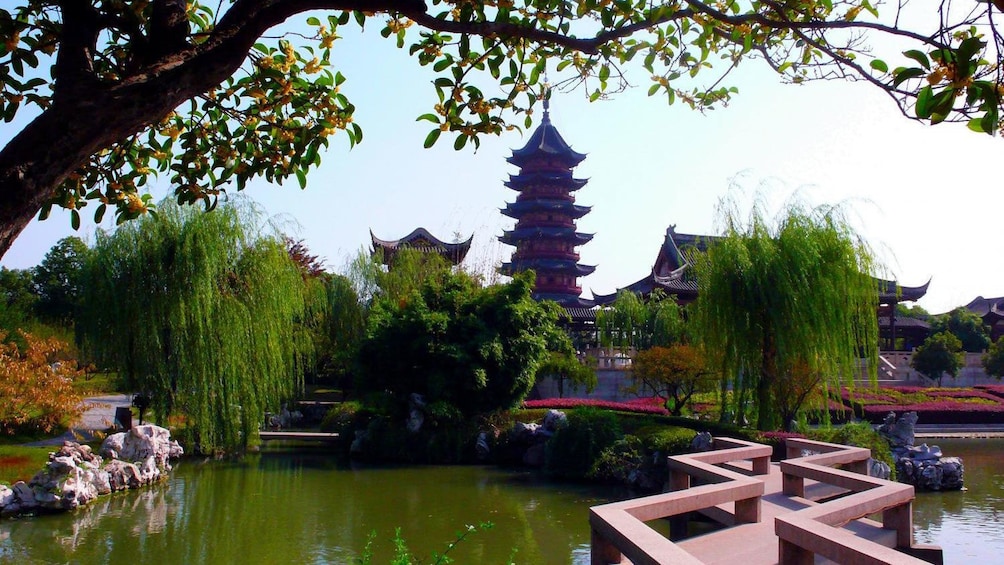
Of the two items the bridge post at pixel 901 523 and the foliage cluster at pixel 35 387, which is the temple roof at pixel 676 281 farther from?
the bridge post at pixel 901 523

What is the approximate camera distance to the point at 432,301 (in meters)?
14.3

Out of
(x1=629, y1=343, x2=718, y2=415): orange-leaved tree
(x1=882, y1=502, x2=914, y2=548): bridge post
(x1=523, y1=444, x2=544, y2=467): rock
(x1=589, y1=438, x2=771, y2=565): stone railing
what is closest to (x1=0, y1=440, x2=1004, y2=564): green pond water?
(x1=523, y1=444, x2=544, y2=467): rock

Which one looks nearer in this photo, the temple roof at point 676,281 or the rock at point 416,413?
the rock at point 416,413

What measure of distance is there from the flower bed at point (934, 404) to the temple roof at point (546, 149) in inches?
566

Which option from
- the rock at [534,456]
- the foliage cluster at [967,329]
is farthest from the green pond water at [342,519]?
the foliage cluster at [967,329]

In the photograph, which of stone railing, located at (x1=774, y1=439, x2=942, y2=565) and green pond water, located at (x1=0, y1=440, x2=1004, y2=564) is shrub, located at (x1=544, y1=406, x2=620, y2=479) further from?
stone railing, located at (x1=774, y1=439, x2=942, y2=565)

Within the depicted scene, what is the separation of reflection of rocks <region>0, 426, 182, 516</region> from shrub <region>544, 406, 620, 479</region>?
525cm

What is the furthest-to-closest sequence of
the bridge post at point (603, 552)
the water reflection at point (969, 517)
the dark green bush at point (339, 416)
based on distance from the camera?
the dark green bush at point (339, 416)
the water reflection at point (969, 517)
the bridge post at point (603, 552)

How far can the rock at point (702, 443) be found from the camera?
968 centimetres

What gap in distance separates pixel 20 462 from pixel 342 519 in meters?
4.81

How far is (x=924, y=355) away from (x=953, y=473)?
14.7 metres

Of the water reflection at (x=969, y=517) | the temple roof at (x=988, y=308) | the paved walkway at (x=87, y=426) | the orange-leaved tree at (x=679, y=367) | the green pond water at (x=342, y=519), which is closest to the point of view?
the water reflection at (x=969, y=517)

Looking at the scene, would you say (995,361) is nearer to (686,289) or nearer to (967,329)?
(967,329)

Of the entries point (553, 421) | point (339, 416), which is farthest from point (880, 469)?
point (339, 416)
